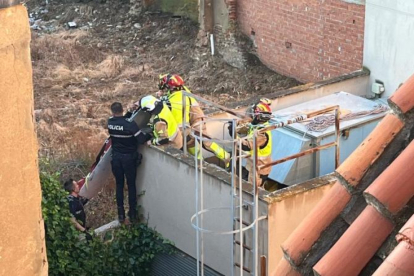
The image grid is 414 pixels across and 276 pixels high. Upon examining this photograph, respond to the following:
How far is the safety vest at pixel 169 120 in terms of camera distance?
9.87 metres

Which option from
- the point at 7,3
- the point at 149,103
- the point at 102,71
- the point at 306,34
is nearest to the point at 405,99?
the point at 7,3

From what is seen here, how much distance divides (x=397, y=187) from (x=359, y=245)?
28cm

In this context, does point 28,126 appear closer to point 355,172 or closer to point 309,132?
point 355,172

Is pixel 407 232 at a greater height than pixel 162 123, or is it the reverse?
pixel 407 232

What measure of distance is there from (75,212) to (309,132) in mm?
3169

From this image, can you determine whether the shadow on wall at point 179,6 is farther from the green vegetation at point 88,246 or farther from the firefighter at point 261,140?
the firefighter at point 261,140

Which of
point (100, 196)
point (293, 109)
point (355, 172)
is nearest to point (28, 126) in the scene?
point (355, 172)

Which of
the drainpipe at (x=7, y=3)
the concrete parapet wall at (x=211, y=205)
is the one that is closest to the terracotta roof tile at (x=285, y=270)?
the drainpipe at (x=7, y=3)

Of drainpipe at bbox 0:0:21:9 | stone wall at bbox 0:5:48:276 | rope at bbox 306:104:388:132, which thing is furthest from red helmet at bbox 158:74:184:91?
drainpipe at bbox 0:0:21:9

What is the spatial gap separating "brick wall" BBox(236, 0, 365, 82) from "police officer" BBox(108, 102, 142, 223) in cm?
516

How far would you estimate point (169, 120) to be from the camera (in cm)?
991

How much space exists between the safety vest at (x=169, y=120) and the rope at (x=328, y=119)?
1.65m

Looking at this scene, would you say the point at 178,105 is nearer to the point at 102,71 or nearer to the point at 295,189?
the point at 295,189

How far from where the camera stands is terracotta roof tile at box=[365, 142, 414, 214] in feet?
10.5
